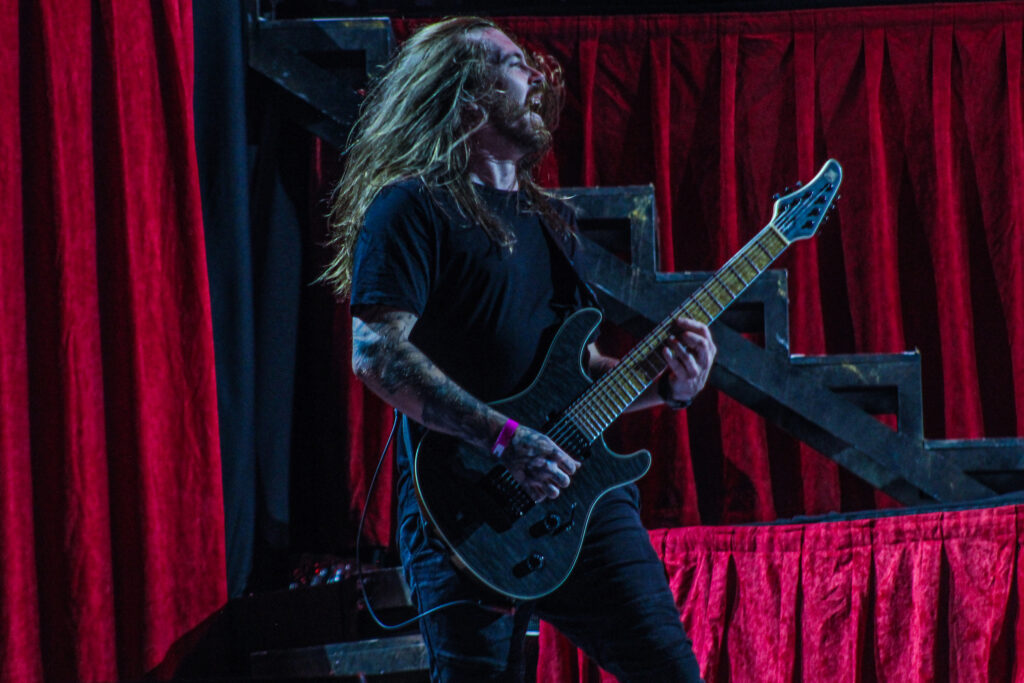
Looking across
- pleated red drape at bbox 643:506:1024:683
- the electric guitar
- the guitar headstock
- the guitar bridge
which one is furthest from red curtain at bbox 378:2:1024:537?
the guitar bridge

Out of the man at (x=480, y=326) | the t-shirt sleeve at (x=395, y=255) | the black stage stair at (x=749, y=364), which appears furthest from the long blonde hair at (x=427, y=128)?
the black stage stair at (x=749, y=364)

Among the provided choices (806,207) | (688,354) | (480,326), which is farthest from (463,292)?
(806,207)

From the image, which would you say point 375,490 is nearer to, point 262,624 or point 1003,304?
point 262,624

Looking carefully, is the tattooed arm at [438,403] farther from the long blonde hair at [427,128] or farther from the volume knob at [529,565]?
the long blonde hair at [427,128]

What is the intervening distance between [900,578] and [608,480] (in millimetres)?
1170

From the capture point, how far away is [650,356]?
5.80ft

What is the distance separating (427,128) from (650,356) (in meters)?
0.63

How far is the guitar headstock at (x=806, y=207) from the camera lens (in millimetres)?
2057

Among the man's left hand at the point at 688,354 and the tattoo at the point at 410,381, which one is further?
the man's left hand at the point at 688,354

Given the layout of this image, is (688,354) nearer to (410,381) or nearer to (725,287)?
(725,287)

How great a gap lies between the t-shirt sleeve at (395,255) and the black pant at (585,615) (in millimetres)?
368

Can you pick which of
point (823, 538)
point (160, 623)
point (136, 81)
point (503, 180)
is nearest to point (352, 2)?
point (136, 81)

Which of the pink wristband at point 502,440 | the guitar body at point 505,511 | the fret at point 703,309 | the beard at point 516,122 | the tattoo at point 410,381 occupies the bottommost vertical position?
the guitar body at point 505,511

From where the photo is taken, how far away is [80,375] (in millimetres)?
2447
